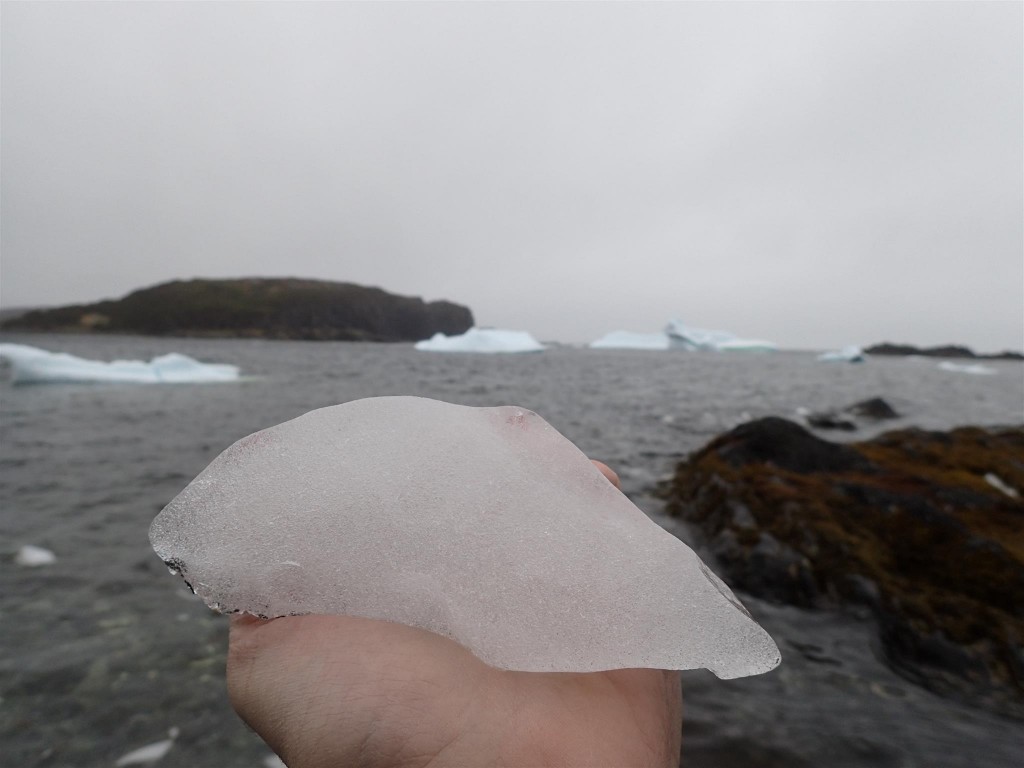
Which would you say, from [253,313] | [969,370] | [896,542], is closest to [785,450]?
[896,542]

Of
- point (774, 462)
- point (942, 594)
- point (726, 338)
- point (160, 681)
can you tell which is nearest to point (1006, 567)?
point (942, 594)

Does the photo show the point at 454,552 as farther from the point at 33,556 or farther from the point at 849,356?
the point at 849,356

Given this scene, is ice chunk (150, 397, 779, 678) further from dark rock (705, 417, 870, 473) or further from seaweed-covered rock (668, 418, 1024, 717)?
dark rock (705, 417, 870, 473)

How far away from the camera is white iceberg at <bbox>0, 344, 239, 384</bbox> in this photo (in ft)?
45.9

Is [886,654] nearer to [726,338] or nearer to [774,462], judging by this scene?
[774,462]

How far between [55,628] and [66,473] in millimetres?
3640

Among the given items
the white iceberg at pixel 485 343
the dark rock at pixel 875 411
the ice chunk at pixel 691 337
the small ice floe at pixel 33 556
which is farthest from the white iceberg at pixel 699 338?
the small ice floe at pixel 33 556

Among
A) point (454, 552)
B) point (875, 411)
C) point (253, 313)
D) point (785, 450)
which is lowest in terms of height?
point (875, 411)

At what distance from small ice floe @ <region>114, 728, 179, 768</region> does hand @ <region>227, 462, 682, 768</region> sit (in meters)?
1.26

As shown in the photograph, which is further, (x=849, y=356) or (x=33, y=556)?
(x=849, y=356)

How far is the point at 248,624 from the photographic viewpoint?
1.16m

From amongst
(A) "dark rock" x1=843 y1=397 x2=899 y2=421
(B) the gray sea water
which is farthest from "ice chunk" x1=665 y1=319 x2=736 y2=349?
(B) the gray sea water

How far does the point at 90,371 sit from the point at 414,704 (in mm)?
18201

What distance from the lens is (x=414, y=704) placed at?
101 cm
